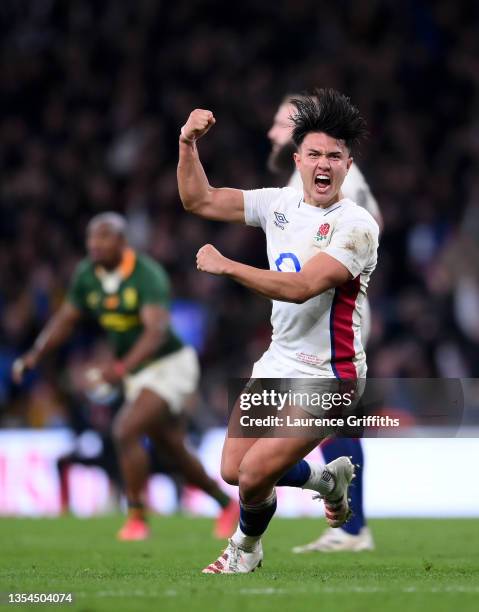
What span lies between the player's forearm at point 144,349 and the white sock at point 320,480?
3708mm

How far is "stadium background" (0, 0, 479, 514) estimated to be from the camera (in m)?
15.4

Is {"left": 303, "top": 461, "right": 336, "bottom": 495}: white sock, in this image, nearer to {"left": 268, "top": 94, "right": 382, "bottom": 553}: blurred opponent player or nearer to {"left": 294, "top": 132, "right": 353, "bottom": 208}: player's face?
{"left": 294, "top": 132, "right": 353, "bottom": 208}: player's face

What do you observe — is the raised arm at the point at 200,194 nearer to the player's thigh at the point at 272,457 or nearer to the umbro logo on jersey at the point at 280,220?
the umbro logo on jersey at the point at 280,220

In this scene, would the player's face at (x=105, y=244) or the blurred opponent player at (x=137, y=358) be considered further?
the player's face at (x=105, y=244)

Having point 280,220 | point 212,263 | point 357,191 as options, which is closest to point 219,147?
point 357,191

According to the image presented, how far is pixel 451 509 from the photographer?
13.1 metres

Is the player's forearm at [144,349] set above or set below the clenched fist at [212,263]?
above

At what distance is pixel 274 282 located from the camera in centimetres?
622

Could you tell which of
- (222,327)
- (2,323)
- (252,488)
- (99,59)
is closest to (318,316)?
(252,488)

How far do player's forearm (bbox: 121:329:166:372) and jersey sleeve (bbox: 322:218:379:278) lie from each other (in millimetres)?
4112

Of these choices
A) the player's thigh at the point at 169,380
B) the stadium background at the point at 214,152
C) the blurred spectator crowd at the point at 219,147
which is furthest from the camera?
the blurred spectator crowd at the point at 219,147

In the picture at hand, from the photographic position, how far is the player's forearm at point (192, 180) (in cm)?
693

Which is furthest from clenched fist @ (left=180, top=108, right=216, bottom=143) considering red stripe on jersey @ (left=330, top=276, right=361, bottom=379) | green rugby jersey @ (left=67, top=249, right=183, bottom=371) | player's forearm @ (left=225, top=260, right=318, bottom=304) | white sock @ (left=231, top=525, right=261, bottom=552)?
green rugby jersey @ (left=67, top=249, right=183, bottom=371)

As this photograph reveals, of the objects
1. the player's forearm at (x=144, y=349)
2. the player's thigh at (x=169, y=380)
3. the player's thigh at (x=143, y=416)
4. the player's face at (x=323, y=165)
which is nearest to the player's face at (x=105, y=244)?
the player's forearm at (x=144, y=349)
